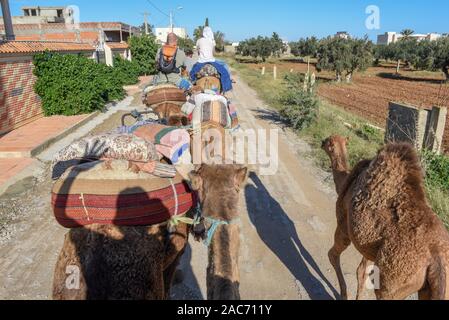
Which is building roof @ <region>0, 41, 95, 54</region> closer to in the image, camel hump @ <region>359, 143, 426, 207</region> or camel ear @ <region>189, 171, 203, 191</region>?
camel ear @ <region>189, 171, 203, 191</region>

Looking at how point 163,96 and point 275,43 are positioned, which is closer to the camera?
point 163,96

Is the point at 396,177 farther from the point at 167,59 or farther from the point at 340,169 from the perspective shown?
the point at 167,59

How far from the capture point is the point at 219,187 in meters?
2.55

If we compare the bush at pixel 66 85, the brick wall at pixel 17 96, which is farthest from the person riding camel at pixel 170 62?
the bush at pixel 66 85

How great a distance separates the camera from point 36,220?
19.5 feet

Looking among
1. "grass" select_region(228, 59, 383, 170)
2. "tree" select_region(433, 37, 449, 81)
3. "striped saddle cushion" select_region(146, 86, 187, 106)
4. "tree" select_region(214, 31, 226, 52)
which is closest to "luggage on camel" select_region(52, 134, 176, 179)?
"striped saddle cushion" select_region(146, 86, 187, 106)

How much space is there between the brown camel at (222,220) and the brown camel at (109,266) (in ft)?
1.60

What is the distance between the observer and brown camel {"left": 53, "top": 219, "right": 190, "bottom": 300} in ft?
7.29

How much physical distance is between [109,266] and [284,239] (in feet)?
11.6

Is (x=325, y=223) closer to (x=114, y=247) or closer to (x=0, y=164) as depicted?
(x=114, y=247)

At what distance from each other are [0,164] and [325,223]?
7713mm

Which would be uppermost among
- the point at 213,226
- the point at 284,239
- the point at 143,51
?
the point at 143,51

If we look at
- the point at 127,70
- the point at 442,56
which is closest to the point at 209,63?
the point at 127,70
